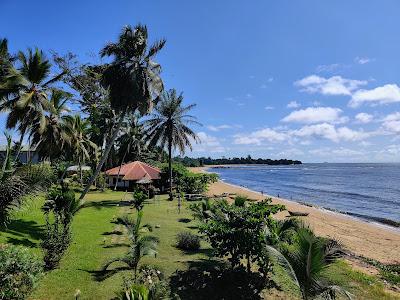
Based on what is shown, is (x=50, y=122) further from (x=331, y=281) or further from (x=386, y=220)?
(x=386, y=220)

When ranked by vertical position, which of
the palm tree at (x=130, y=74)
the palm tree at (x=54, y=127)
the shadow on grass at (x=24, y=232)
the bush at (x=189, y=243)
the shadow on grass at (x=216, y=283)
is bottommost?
the shadow on grass at (x=216, y=283)

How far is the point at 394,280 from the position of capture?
13977 millimetres

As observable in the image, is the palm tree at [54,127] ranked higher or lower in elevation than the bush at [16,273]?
higher

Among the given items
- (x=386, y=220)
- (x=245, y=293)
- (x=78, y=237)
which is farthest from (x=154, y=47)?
(x=386, y=220)

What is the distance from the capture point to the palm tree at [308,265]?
7297 mm

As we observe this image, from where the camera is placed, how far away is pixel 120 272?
11422mm

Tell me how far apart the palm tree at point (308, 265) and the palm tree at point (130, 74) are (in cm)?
1599

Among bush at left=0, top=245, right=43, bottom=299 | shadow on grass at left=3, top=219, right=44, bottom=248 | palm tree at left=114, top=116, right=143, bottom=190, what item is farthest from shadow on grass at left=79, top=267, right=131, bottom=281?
palm tree at left=114, top=116, right=143, bottom=190

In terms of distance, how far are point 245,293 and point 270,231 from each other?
6.15 ft

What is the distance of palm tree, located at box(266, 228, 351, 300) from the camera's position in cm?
730

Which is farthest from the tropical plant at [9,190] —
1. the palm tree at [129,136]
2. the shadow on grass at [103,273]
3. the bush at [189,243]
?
the palm tree at [129,136]

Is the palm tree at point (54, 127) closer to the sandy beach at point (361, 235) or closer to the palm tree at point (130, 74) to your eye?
the palm tree at point (130, 74)

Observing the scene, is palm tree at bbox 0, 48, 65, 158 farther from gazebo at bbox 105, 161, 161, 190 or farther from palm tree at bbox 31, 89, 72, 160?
gazebo at bbox 105, 161, 161, 190

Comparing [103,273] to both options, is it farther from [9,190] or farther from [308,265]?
[308,265]
